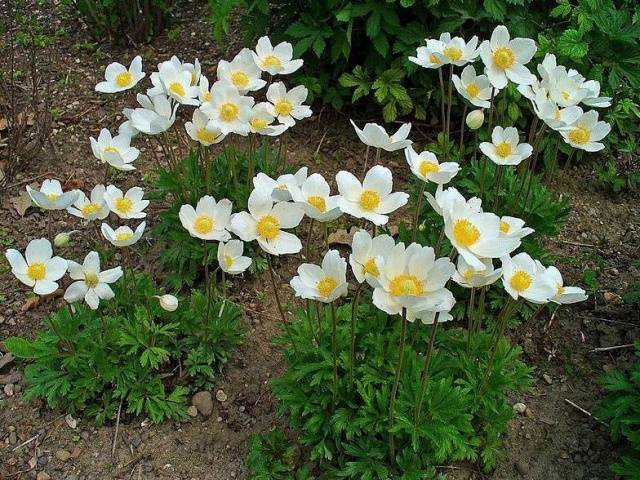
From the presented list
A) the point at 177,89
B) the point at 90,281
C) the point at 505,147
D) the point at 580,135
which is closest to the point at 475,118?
the point at 505,147

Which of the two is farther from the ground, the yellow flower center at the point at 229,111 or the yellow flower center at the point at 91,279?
the yellow flower center at the point at 229,111

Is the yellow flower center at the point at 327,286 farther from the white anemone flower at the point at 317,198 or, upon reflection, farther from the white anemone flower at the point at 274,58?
the white anemone flower at the point at 274,58

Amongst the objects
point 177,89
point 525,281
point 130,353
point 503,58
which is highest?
point 503,58

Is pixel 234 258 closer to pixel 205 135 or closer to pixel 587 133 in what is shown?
pixel 205 135

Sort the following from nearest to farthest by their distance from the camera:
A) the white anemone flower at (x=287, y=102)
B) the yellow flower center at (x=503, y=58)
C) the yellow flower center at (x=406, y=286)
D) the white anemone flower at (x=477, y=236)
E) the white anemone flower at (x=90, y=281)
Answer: the yellow flower center at (x=406, y=286) → the white anemone flower at (x=477, y=236) → the white anemone flower at (x=90, y=281) → the yellow flower center at (x=503, y=58) → the white anemone flower at (x=287, y=102)

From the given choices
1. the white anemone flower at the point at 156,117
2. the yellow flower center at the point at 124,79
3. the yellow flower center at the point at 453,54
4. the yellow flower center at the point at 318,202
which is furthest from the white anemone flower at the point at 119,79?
the yellow flower center at the point at 453,54

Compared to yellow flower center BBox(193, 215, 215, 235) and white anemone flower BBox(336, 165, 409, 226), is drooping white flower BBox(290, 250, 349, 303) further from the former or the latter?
yellow flower center BBox(193, 215, 215, 235)

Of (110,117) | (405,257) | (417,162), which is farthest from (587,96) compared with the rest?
(110,117)
